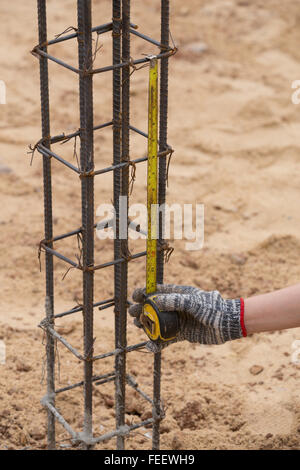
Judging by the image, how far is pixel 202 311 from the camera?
2777mm

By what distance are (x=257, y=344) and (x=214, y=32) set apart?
5835 millimetres

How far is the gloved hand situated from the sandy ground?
81 cm

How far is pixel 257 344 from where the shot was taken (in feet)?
13.9

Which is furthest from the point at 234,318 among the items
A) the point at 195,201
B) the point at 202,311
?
the point at 195,201

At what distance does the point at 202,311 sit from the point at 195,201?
309 centimetres

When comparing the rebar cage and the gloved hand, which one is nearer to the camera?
the rebar cage

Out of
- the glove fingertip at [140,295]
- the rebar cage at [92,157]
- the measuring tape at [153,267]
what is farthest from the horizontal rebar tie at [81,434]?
the glove fingertip at [140,295]

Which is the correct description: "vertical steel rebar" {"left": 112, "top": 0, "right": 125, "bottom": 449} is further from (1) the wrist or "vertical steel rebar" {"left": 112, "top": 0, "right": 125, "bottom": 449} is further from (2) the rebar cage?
(1) the wrist

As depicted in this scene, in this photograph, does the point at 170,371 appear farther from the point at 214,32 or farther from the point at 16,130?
the point at 214,32

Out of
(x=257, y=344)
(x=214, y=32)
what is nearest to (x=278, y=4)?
(x=214, y=32)

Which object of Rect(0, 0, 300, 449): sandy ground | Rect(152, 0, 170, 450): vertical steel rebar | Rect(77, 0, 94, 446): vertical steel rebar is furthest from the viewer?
Rect(0, 0, 300, 449): sandy ground

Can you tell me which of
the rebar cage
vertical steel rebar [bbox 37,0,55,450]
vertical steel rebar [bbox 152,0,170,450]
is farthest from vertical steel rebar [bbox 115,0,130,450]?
vertical steel rebar [bbox 37,0,55,450]

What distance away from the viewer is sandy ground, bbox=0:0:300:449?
3.67 m

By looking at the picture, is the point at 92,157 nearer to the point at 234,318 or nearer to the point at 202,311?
the point at 202,311
